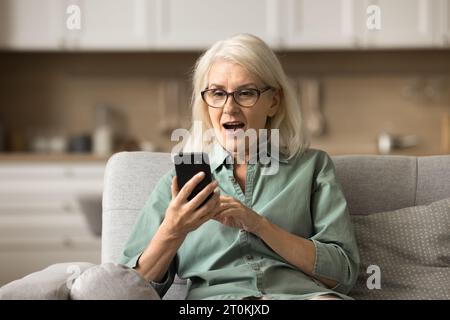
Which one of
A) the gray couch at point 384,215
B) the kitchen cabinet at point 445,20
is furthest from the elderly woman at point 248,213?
the kitchen cabinet at point 445,20

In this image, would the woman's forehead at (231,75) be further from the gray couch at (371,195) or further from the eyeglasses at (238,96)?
the gray couch at (371,195)

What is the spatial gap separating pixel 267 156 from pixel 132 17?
2898 millimetres

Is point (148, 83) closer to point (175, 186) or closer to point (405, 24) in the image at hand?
point (405, 24)

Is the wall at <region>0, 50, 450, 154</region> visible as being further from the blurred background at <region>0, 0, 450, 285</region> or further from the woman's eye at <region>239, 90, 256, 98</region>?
the woman's eye at <region>239, 90, 256, 98</region>

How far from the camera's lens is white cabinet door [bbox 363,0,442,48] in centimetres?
456

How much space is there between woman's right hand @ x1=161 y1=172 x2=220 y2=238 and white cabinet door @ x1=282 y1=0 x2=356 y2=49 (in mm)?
3136

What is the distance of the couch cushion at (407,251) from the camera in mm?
1894

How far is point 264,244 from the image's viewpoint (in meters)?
1.74

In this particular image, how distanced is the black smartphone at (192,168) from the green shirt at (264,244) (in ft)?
0.67

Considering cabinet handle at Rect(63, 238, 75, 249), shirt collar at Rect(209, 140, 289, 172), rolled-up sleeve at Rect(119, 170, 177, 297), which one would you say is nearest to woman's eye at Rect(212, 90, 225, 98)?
shirt collar at Rect(209, 140, 289, 172)

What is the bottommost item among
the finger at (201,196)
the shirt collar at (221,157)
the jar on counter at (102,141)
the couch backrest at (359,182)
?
the jar on counter at (102,141)

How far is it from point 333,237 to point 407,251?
32cm
